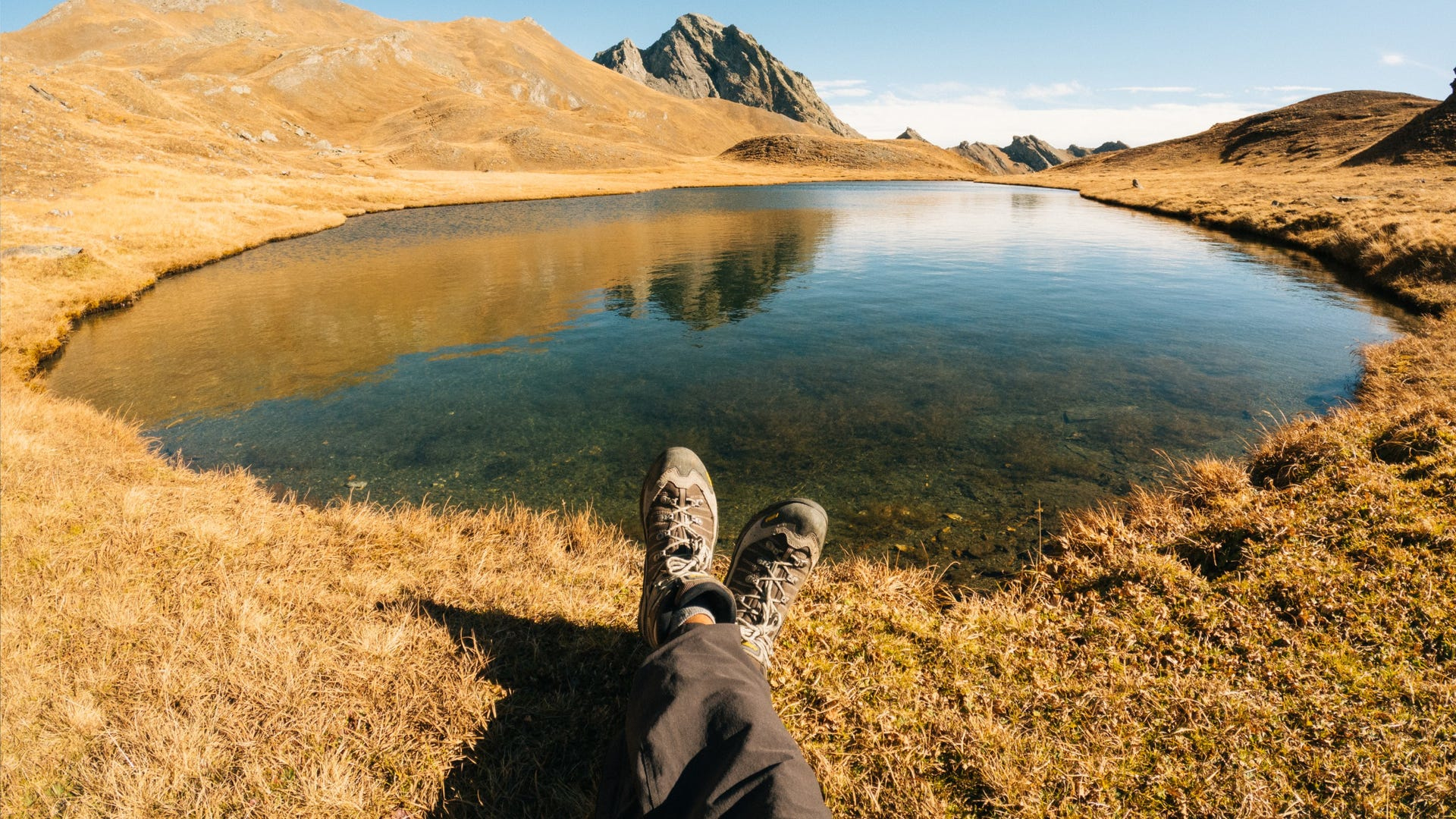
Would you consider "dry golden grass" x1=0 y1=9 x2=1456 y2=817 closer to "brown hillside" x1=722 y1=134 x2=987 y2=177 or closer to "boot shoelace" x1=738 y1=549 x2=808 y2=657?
"boot shoelace" x1=738 y1=549 x2=808 y2=657

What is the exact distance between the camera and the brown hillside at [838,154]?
16012 centimetres

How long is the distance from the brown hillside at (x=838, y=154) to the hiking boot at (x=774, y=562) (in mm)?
166852

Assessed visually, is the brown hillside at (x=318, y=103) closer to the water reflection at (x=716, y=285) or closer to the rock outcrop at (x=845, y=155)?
the rock outcrop at (x=845, y=155)

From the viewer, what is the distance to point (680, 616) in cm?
341

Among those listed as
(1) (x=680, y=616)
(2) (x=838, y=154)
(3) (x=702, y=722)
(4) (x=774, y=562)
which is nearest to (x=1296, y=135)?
(2) (x=838, y=154)

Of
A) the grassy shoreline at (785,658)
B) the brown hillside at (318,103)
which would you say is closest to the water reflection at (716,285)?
the grassy shoreline at (785,658)

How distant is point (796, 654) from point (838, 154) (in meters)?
177

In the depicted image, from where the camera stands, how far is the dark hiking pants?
2346mm

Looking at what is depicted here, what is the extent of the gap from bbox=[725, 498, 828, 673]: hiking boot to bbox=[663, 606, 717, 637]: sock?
0.58 meters

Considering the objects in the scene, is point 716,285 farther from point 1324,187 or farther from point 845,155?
point 845,155

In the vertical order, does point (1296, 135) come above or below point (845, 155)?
below

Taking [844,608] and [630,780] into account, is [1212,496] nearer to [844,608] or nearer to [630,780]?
[844,608]

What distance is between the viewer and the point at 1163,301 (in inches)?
749

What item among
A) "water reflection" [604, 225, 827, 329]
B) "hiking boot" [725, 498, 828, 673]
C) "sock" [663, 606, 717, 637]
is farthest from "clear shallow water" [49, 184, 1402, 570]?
"sock" [663, 606, 717, 637]
